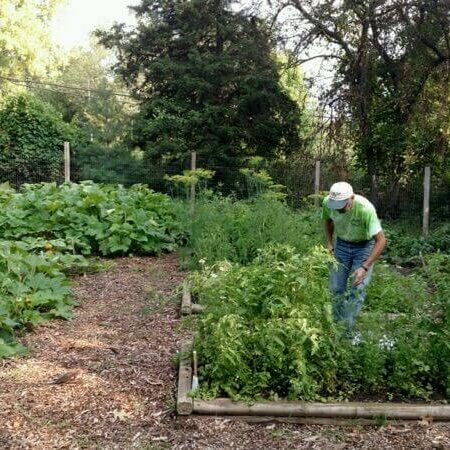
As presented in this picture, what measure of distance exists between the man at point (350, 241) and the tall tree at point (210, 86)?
1166 cm

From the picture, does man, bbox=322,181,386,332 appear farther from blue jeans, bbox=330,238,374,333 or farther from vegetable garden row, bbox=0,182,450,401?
vegetable garden row, bbox=0,182,450,401

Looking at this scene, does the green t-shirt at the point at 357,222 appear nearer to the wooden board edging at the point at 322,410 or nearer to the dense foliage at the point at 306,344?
the dense foliage at the point at 306,344

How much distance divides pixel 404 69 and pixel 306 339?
12223 millimetres

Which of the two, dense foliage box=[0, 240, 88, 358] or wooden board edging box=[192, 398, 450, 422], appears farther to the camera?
dense foliage box=[0, 240, 88, 358]

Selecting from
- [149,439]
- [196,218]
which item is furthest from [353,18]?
[149,439]

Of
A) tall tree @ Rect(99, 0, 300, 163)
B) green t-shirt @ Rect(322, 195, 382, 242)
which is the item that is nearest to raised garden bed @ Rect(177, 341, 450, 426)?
green t-shirt @ Rect(322, 195, 382, 242)

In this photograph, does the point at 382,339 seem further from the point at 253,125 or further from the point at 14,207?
the point at 253,125

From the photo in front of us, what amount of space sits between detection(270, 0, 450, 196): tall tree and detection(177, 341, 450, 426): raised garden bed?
35.6 ft

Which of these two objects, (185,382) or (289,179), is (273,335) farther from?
(289,179)

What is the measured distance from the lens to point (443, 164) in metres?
13.6

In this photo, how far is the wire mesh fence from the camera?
12969 millimetres

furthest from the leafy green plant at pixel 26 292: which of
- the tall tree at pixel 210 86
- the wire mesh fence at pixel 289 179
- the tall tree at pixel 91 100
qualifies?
the tall tree at pixel 91 100

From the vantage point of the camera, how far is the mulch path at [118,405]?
3.23 meters

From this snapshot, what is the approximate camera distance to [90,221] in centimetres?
839
